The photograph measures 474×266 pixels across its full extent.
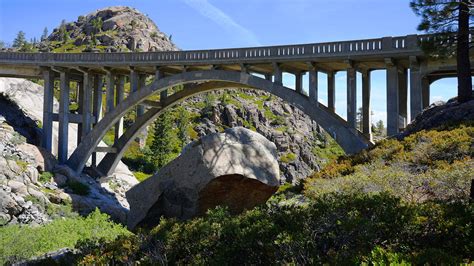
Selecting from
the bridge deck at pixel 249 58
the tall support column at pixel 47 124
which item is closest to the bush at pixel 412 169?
the bridge deck at pixel 249 58

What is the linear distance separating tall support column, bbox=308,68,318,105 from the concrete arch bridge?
56mm

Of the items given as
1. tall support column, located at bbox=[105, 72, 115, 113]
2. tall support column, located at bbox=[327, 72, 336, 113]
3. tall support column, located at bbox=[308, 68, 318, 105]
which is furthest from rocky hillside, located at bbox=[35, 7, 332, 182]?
tall support column, located at bbox=[308, 68, 318, 105]

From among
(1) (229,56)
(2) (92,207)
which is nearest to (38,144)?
(2) (92,207)

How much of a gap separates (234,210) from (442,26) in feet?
41.3

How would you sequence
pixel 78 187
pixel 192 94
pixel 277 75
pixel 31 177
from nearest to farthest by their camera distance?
pixel 277 75
pixel 31 177
pixel 78 187
pixel 192 94

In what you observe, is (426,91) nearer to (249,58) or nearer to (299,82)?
(299,82)

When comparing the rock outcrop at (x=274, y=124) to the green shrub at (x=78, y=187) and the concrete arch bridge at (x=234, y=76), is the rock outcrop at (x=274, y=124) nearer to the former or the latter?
the concrete arch bridge at (x=234, y=76)

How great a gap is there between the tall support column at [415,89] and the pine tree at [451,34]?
2.09m

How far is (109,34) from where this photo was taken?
425 feet

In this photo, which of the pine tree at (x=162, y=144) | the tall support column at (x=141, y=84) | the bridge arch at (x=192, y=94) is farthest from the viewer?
the pine tree at (x=162, y=144)

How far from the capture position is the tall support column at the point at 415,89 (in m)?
21.2

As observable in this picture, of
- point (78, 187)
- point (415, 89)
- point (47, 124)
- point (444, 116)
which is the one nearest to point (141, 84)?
point (47, 124)

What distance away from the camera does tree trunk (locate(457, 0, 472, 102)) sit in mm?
19109

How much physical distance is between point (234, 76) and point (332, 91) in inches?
252
